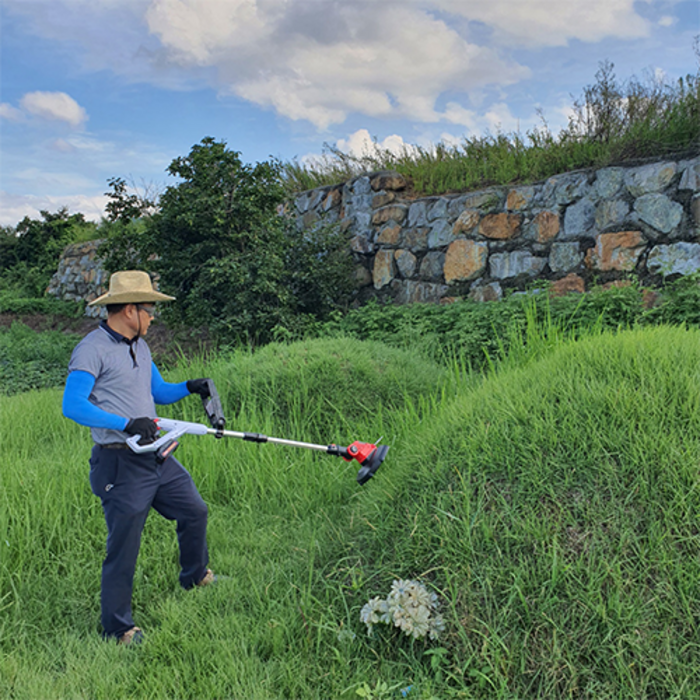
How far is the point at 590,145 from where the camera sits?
27.3 feet

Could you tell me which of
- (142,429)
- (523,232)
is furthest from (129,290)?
(523,232)

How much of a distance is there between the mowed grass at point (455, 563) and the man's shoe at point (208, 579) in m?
0.13

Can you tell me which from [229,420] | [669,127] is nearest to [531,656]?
[229,420]

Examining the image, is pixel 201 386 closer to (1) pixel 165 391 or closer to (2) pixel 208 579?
(1) pixel 165 391

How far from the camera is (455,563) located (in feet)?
8.62

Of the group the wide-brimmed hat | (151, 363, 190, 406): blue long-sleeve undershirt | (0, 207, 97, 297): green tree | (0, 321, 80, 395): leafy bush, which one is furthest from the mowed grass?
(0, 207, 97, 297): green tree

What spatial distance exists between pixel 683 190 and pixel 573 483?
230 inches

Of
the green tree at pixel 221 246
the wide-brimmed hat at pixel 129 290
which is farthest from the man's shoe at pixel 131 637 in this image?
the green tree at pixel 221 246

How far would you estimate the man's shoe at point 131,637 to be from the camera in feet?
8.90

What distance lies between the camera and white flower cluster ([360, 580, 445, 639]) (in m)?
2.41

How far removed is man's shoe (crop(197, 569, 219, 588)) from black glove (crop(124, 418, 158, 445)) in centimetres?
93

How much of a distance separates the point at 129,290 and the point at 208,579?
1.62 meters

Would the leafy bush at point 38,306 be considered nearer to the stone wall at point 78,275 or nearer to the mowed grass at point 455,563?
the stone wall at point 78,275

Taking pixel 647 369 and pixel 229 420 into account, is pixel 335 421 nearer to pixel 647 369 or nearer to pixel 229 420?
pixel 229 420
